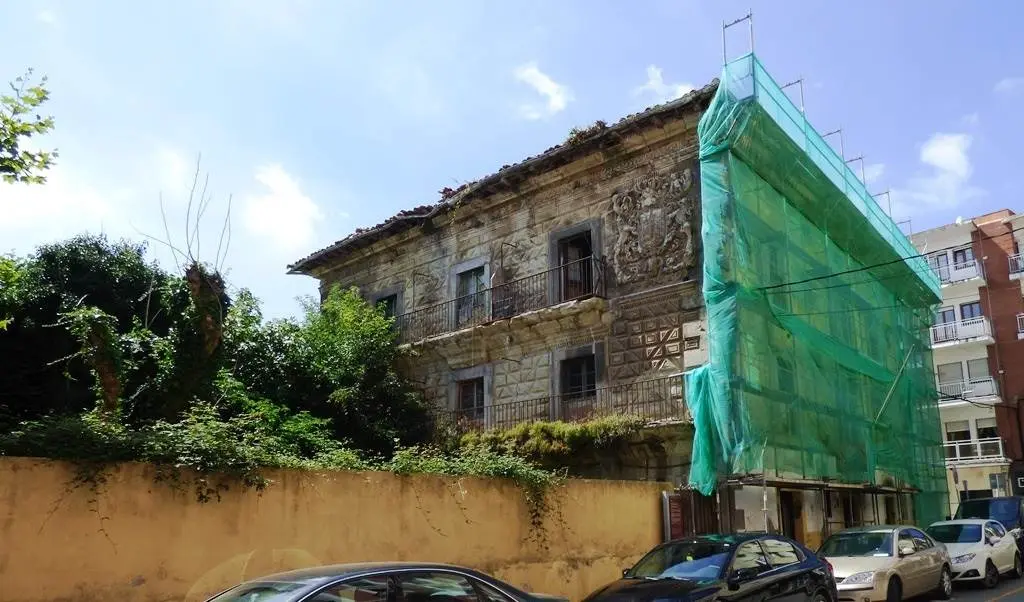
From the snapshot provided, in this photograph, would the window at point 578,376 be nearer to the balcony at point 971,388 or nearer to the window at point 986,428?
the balcony at point 971,388

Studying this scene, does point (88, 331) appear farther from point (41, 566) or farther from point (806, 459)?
point (806, 459)

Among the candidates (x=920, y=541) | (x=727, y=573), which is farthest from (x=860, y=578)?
(x=727, y=573)

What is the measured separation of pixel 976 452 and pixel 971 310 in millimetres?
7368

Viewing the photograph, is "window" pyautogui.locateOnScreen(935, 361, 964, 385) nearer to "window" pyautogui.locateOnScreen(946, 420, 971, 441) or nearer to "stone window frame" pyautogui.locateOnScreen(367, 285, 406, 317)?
"window" pyautogui.locateOnScreen(946, 420, 971, 441)

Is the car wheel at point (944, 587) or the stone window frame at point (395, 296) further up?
the stone window frame at point (395, 296)

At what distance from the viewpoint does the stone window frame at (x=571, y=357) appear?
1670cm

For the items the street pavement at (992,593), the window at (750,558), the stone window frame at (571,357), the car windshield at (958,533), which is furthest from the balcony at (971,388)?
the window at (750,558)

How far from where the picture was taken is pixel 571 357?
17.3 m

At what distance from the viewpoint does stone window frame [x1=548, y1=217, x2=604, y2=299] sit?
17.6 metres

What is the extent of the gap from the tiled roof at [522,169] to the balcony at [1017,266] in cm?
2995

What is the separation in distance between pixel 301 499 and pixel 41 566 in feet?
8.30

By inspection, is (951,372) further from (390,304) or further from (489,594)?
(489,594)

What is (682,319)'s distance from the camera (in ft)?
51.3

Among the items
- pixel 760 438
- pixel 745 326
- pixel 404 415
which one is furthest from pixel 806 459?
pixel 404 415
